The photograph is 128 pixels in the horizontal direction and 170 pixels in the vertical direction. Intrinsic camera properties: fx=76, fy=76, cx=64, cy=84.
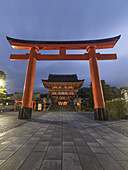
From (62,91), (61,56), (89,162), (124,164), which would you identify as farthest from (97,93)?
(62,91)

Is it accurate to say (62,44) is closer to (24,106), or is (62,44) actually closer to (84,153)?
(24,106)

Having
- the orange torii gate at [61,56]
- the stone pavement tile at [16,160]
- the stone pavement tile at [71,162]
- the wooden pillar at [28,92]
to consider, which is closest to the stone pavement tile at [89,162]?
the stone pavement tile at [71,162]

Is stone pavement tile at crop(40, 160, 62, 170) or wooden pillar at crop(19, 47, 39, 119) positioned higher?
wooden pillar at crop(19, 47, 39, 119)

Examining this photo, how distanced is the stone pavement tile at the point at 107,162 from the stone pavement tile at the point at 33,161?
1.02 meters

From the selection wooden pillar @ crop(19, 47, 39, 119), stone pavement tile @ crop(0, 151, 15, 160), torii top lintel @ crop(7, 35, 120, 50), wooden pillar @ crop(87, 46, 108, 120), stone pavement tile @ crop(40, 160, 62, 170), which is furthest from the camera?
torii top lintel @ crop(7, 35, 120, 50)

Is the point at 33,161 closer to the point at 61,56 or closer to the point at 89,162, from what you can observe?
the point at 89,162

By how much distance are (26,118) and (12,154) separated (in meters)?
4.39

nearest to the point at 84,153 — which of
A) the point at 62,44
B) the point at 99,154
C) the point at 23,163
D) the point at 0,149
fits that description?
the point at 99,154

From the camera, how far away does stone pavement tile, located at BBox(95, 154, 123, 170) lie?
116 centimetres

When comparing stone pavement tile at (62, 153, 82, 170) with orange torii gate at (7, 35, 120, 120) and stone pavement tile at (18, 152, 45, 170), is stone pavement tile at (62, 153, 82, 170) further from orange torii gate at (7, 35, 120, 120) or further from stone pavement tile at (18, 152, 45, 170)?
orange torii gate at (7, 35, 120, 120)

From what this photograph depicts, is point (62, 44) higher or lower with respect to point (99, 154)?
higher

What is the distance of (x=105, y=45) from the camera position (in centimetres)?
681

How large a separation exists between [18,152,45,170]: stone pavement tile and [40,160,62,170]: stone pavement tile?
8 centimetres

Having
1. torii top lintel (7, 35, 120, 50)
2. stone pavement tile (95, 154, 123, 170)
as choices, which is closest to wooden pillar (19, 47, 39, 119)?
torii top lintel (7, 35, 120, 50)
